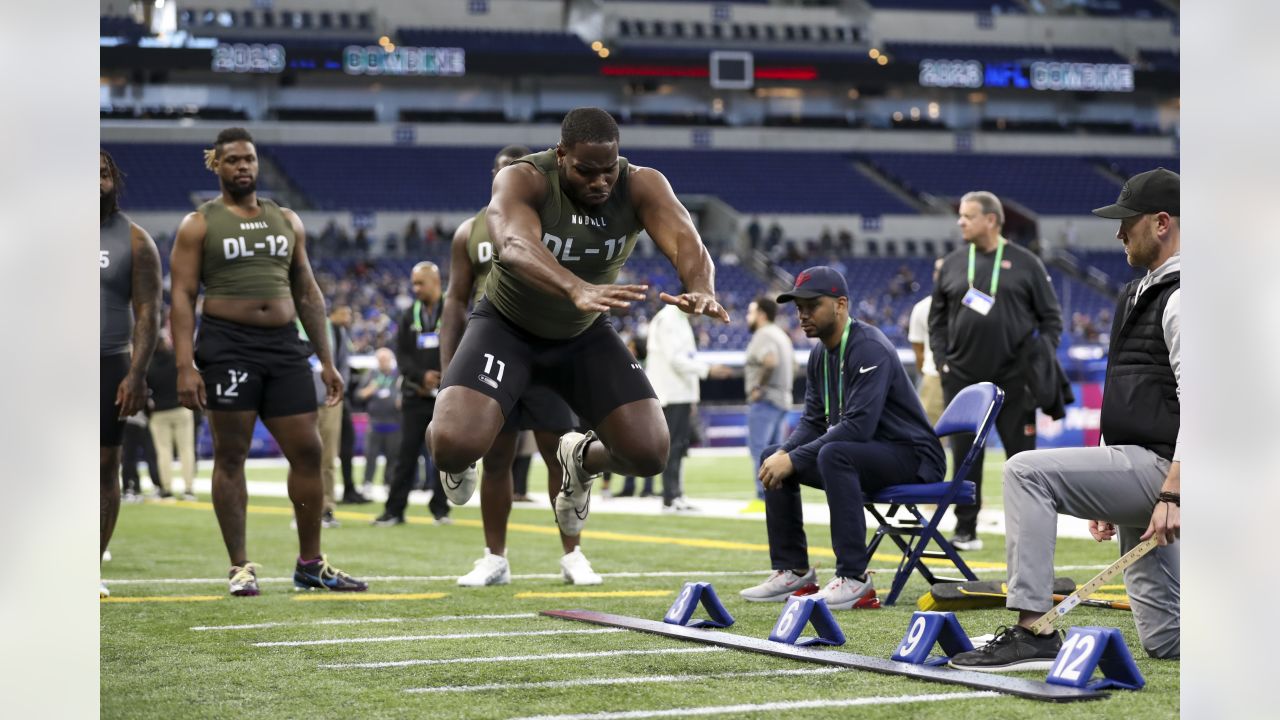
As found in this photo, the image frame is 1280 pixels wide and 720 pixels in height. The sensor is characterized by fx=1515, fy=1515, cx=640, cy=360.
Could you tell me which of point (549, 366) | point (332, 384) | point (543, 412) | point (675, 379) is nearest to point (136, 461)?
point (675, 379)

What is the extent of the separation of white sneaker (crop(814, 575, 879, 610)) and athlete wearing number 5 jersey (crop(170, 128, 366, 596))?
2631 mm

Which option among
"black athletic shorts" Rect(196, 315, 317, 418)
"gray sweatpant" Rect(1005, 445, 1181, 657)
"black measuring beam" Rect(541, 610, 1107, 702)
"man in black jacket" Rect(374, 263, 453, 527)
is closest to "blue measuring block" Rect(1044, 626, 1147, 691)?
"black measuring beam" Rect(541, 610, 1107, 702)

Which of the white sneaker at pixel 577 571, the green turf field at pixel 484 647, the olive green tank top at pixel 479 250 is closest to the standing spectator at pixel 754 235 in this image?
the green turf field at pixel 484 647

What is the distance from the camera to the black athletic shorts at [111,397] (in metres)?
7.72

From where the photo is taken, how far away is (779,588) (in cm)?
745

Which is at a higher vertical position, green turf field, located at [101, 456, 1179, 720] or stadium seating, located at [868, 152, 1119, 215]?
stadium seating, located at [868, 152, 1119, 215]

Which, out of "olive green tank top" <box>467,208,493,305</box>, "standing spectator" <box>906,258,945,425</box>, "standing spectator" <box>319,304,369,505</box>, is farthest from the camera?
"standing spectator" <box>319,304,369,505</box>

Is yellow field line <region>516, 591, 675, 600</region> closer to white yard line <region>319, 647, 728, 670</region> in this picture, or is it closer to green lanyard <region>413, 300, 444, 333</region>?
white yard line <region>319, 647, 728, 670</region>

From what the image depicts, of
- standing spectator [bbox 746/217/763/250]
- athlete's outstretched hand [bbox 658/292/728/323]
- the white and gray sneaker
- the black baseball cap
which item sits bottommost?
the white and gray sneaker

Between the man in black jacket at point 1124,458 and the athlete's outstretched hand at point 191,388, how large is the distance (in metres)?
4.09

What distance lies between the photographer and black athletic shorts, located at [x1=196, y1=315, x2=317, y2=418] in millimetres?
7688

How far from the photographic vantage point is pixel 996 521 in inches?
480

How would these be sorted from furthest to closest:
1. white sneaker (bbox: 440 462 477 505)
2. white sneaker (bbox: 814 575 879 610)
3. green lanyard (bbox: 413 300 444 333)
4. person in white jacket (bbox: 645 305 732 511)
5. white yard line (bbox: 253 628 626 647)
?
1. person in white jacket (bbox: 645 305 732 511)
2. green lanyard (bbox: 413 300 444 333)
3. white sneaker (bbox: 814 575 879 610)
4. white sneaker (bbox: 440 462 477 505)
5. white yard line (bbox: 253 628 626 647)
